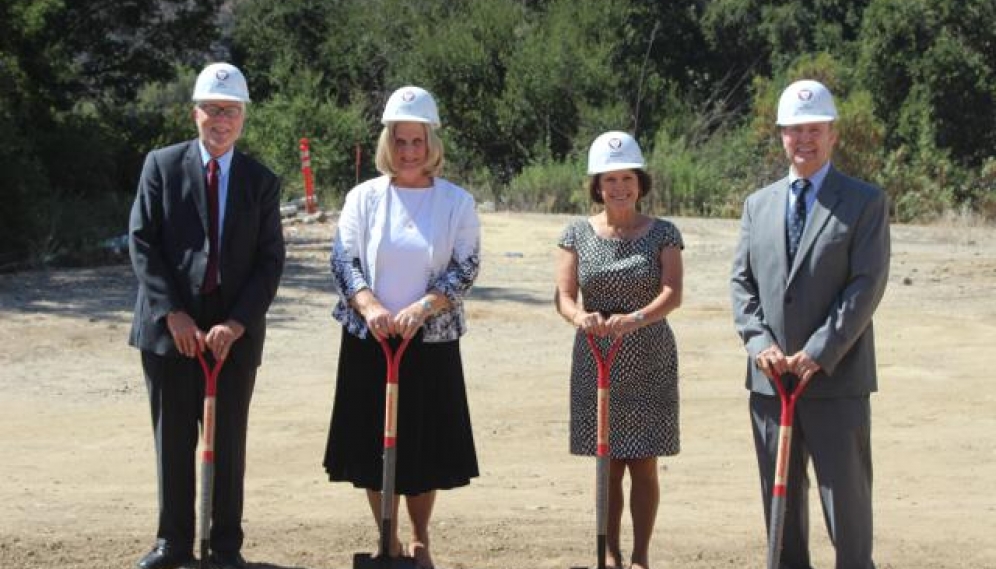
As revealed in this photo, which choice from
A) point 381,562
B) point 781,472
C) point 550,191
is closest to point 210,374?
point 381,562

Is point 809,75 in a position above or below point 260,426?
above

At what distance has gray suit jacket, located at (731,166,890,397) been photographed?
19.6ft

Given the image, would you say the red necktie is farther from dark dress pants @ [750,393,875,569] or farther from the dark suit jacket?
dark dress pants @ [750,393,875,569]

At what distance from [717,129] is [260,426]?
79.1ft

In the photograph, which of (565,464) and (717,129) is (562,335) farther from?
(717,129)

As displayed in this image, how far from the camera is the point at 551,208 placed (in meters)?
27.5

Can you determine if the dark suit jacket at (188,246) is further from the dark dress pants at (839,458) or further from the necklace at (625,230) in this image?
the dark dress pants at (839,458)

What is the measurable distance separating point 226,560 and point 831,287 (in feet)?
8.48

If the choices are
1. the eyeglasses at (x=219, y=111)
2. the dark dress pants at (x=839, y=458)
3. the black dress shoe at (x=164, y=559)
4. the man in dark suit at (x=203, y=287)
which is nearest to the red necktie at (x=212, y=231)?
the man in dark suit at (x=203, y=287)

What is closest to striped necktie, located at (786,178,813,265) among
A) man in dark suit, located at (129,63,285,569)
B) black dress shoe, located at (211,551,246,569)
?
man in dark suit, located at (129,63,285,569)

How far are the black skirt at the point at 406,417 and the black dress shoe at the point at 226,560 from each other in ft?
1.66

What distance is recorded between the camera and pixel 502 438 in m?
10.6

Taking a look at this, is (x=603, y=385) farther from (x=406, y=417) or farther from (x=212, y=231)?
(x=212, y=231)

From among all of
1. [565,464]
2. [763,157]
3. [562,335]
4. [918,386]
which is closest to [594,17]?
[763,157]
